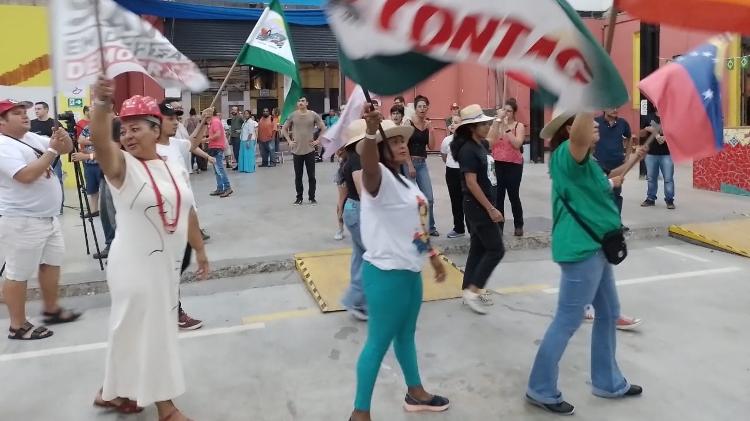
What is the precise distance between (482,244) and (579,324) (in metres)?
1.82

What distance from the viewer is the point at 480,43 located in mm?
2455

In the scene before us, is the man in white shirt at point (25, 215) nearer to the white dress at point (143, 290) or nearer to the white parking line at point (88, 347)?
the white parking line at point (88, 347)

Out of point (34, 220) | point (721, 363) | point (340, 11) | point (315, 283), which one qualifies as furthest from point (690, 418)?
point (34, 220)

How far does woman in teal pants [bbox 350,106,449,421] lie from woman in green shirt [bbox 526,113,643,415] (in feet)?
2.55

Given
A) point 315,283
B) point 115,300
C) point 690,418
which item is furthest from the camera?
point 315,283

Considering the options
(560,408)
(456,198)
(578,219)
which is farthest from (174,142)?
(456,198)

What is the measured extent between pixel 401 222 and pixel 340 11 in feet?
3.75

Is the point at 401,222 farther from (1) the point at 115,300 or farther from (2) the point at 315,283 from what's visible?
(2) the point at 315,283

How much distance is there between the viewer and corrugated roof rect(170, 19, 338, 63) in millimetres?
18219

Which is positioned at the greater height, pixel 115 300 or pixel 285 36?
pixel 285 36

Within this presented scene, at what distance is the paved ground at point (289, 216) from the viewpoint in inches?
284

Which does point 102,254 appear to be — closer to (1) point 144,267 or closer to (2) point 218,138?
(1) point 144,267

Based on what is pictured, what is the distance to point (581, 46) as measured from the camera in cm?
250

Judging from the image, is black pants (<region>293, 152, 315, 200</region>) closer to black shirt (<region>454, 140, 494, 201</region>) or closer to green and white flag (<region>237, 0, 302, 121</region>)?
green and white flag (<region>237, 0, 302, 121</region>)
